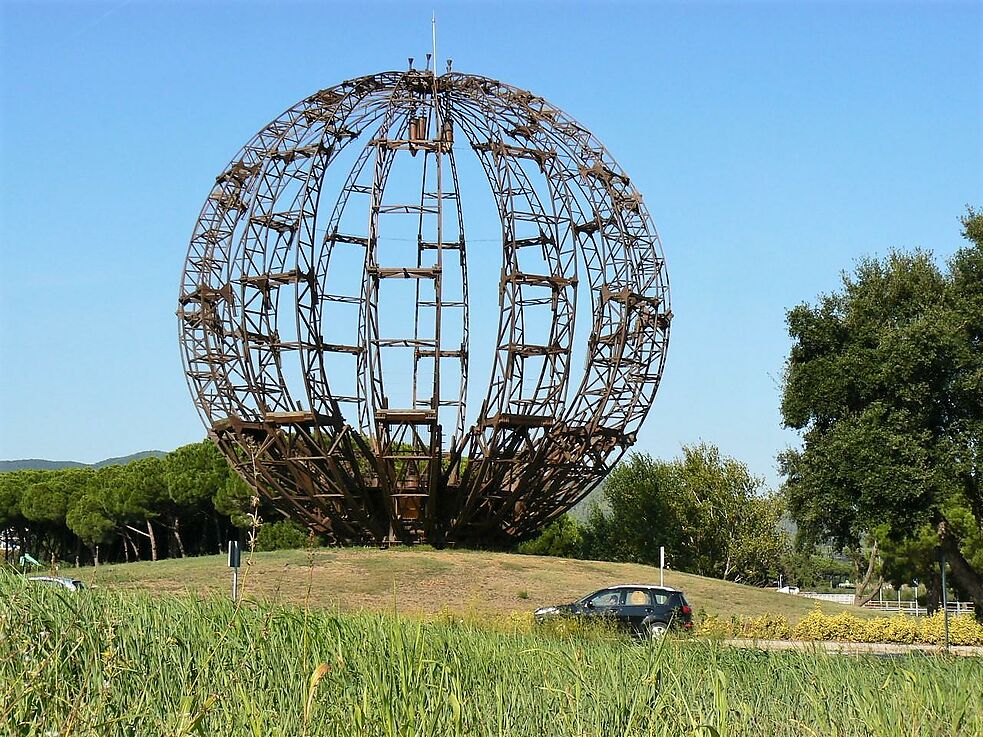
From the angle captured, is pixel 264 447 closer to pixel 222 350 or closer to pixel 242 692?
pixel 222 350

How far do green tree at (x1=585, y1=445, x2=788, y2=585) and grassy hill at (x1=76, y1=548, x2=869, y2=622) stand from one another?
18068 millimetres

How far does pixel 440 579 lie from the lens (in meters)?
27.6

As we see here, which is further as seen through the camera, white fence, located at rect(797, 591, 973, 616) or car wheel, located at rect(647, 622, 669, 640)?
white fence, located at rect(797, 591, 973, 616)

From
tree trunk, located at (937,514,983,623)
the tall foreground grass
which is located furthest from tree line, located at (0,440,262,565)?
the tall foreground grass

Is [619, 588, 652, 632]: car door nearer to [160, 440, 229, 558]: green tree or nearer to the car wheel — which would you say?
the car wheel

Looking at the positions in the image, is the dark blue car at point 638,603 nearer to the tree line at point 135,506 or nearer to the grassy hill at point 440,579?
the grassy hill at point 440,579

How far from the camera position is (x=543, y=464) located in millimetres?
32312

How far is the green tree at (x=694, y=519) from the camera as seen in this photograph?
51.5 m

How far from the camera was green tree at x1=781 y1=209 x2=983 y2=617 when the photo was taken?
24.1 meters

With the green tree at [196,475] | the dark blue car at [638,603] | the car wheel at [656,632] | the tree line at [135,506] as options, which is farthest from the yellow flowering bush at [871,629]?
the green tree at [196,475]

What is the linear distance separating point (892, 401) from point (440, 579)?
34.0 feet

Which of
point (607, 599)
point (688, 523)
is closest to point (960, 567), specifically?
point (607, 599)

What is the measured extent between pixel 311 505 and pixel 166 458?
3044cm

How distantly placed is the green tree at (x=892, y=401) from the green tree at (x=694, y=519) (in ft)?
79.4
